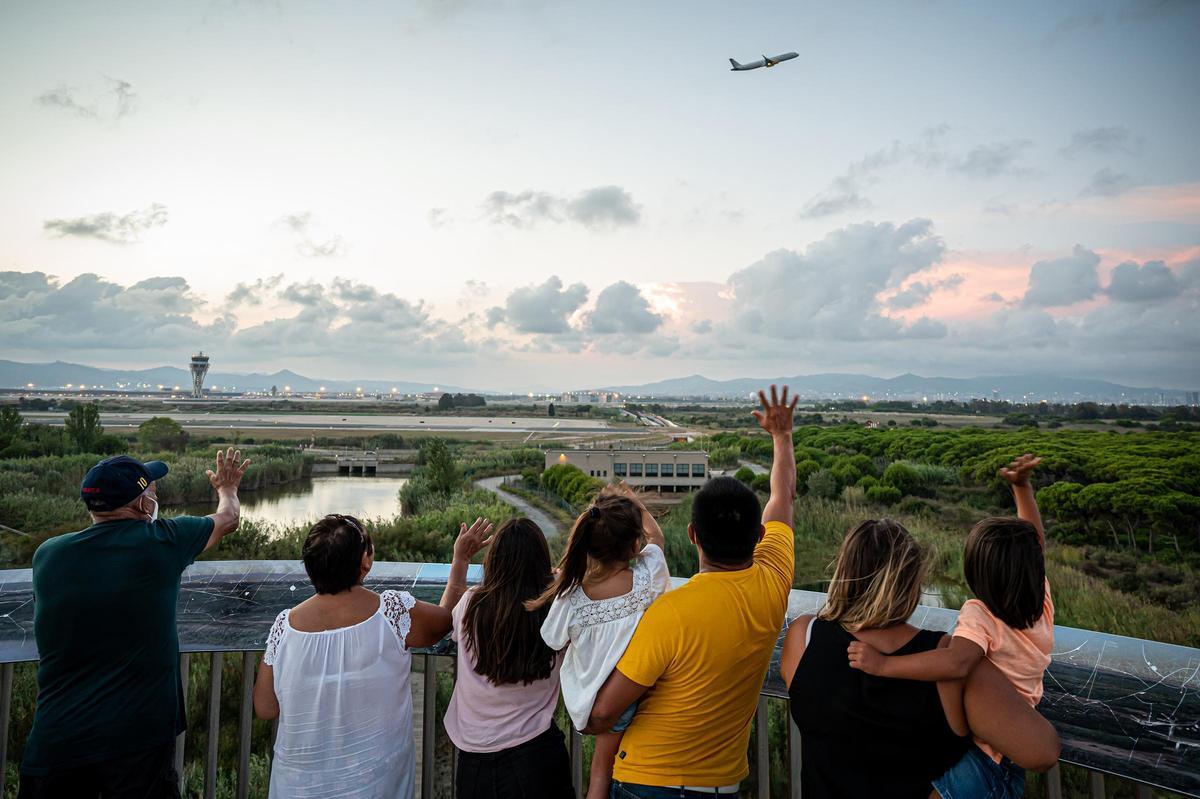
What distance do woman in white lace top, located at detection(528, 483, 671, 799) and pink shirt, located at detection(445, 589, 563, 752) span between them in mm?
190

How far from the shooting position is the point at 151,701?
1623 millimetres

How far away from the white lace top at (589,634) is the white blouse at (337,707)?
1.60 ft

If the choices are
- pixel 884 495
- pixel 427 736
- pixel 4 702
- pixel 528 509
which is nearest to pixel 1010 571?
pixel 427 736

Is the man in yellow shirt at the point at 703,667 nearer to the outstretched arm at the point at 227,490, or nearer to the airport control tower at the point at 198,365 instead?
the outstretched arm at the point at 227,490

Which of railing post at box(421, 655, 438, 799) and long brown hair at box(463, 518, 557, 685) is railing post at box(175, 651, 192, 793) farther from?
long brown hair at box(463, 518, 557, 685)

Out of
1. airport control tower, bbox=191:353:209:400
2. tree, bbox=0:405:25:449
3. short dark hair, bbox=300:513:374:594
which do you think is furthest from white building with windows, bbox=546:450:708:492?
airport control tower, bbox=191:353:209:400

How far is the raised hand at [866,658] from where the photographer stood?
1.15 m

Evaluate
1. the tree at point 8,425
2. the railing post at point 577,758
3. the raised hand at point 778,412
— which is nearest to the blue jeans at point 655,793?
the railing post at point 577,758

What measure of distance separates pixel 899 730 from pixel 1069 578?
12.4 meters

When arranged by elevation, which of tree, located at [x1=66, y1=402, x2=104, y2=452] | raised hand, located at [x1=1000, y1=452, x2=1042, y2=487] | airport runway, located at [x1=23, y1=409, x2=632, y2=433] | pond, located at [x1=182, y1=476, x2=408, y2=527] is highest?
raised hand, located at [x1=1000, y1=452, x2=1042, y2=487]

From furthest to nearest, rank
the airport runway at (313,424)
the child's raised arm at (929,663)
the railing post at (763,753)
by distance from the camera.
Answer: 1. the airport runway at (313,424)
2. the railing post at (763,753)
3. the child's raised arm at (929,663)

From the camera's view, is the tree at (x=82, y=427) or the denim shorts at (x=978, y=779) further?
the tree at (x=82, y=427)

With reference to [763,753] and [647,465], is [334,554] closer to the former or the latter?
[763,753]

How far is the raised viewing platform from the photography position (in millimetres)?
1297
